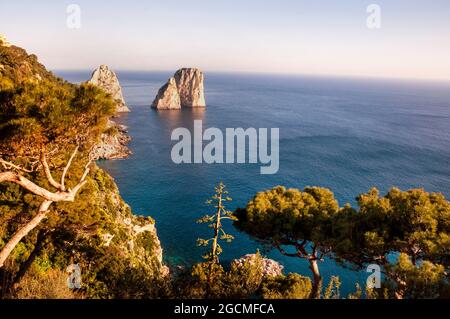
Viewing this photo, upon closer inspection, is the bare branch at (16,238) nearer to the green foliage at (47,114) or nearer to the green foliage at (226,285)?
the green foliage at (47,114)

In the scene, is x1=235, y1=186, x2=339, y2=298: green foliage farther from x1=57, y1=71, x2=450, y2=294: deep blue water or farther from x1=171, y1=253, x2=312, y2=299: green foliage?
x1=57, y1=71, x2=450, y2=294: deep blue water

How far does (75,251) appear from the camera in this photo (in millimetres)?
17594

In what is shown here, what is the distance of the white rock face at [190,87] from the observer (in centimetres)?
15700

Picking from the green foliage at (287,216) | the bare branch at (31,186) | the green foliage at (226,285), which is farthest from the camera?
the green foliage at (287,216)

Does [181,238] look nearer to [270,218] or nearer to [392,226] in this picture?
[270,218]

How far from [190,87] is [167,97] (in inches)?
645

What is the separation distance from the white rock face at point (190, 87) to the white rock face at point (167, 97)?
8235mm

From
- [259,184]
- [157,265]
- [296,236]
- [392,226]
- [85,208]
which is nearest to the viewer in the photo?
[392,226]

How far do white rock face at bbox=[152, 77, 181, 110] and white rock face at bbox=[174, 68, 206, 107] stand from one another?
8235mm

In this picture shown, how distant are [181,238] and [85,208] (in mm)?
29164

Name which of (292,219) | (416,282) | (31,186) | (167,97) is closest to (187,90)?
(167,97)

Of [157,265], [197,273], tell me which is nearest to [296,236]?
[197,273]

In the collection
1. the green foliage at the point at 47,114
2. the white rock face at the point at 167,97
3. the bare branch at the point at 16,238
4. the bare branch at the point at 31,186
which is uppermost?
the white rock face at the point at 167,97

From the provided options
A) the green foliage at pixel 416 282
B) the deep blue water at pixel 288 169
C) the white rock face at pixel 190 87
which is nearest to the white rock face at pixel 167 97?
the white rock face at pixel 190 87
